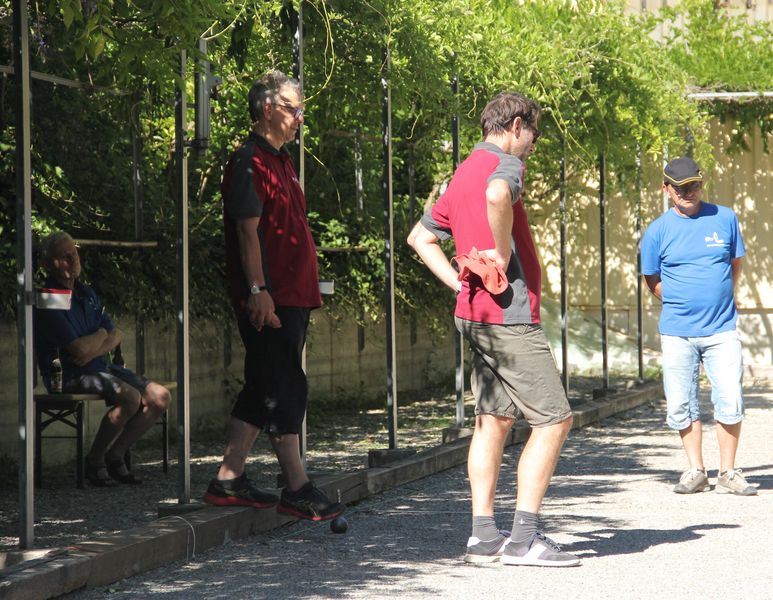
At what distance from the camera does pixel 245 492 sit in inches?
262

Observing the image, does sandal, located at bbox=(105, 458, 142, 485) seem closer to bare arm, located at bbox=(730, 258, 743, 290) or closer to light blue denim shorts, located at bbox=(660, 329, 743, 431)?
light blue denim shorts, located at bbox=(660, 329, 743, 431)

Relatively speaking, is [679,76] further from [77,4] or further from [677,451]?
[77,4]

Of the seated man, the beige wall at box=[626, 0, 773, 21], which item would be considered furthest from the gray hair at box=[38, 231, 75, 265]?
the beige wall at box=[626, 0, 773, 21]

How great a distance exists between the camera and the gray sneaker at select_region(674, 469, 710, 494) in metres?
8.04

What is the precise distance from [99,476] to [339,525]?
6.94ft

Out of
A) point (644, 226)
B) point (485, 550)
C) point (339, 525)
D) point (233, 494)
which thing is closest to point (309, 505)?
point (339, 525)

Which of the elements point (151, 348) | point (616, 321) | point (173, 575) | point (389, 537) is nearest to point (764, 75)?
point (616, 321)

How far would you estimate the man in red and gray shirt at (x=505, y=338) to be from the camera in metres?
5.75

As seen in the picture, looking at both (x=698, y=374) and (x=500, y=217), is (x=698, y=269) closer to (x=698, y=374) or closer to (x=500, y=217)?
(x=698, y=374)

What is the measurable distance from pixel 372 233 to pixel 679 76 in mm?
3095

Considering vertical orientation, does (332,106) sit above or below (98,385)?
above

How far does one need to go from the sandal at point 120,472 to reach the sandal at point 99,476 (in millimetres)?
84

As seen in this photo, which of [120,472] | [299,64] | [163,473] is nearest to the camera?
[299,64]

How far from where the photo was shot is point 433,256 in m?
5.97
